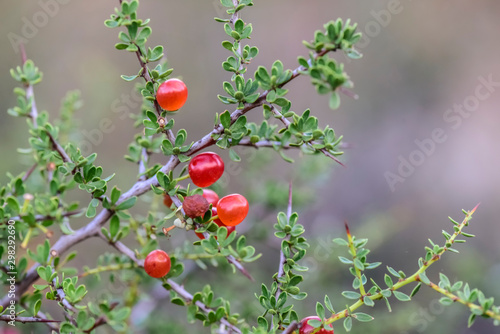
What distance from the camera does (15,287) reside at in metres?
0.93

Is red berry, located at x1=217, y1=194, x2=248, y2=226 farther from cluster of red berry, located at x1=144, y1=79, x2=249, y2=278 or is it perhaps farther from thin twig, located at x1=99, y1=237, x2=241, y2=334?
thin twig, located at x1=99, y1=237, x2=241, y2=334

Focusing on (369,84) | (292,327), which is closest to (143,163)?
(292,327)

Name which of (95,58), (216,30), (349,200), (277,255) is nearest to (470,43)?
(349,200)

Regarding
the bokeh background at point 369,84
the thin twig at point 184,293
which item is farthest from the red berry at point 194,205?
the bokeh background at point 369,84

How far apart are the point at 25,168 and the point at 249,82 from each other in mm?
1693

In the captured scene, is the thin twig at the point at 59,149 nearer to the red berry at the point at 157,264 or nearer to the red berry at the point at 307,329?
the red berry at the point at 157,264

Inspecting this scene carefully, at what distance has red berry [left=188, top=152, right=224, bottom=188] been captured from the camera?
776 millimetres

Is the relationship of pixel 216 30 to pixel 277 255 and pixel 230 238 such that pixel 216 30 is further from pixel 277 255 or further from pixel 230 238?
pixel 230 238

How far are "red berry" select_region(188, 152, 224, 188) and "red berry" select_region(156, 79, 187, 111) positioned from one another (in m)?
0.10

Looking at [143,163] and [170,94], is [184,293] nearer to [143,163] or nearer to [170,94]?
[143,163]

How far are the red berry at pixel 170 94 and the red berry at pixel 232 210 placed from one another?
0.60 ft

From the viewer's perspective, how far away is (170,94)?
2.38 ft

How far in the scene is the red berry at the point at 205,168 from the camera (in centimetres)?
78

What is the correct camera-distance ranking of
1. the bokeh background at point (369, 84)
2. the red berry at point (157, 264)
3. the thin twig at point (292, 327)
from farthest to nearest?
the bokeh background at point (369, 84) → the red berry at point (157, 264) → the thin twig at point (292, 327)
